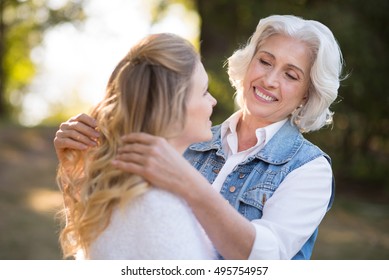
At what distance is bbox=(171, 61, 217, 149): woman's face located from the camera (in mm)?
2080

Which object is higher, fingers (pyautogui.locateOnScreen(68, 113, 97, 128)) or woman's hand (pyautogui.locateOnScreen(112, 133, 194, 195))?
fingers (pyautogui.locateOnScreen(68, 113, 97, 128))

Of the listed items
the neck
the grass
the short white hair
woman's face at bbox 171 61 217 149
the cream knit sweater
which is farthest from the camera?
the grass

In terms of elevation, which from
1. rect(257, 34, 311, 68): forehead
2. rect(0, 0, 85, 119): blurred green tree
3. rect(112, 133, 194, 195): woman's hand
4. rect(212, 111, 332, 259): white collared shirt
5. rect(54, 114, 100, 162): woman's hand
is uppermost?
rect(0, 0, 85, 119): blurred green tree

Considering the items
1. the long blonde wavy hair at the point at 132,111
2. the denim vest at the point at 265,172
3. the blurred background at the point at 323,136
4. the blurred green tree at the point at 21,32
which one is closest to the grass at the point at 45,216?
the blurred background at the point at 323,136

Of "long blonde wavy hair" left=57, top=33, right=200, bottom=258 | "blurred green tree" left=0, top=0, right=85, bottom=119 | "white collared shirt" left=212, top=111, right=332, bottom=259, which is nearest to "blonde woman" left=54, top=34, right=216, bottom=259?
"long blonde wavy hair" left=57, top=33, right=200, bottom=258

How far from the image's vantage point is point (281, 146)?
2.69m

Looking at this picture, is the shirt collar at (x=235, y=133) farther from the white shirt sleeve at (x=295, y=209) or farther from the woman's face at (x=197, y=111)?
the woman's face at (x=197, y=111)

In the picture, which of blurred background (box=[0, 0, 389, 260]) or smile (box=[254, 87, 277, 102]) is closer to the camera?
smile (box=[254, 87, 277, 102])

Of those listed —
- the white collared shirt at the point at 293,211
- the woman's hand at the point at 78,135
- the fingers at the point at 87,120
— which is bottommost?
the white collared shirt at the point at 293,211

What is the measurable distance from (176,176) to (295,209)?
0.66 m

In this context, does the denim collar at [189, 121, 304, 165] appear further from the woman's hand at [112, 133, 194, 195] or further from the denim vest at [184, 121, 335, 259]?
the woman's hand at [112, 133, 194, 195]

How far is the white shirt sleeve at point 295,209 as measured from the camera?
231 centimetres

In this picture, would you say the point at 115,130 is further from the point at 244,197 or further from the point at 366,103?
the point at 366,103

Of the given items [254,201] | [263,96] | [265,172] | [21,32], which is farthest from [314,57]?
[21,32]
